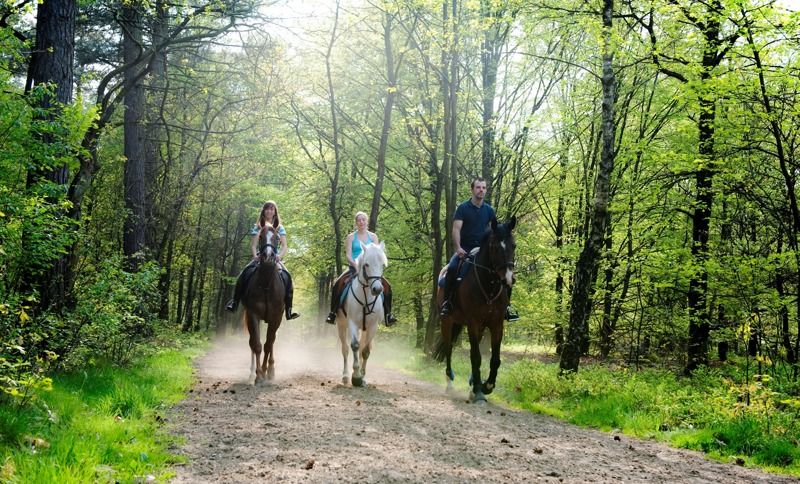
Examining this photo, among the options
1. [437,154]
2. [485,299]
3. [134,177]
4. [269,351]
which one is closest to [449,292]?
[485,299]

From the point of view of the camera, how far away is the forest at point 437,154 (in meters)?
8.12

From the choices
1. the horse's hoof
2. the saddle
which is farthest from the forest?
the saddle

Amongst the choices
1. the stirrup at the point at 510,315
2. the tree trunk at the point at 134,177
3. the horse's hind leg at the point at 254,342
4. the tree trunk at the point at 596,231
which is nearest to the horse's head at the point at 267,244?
the horse's hind leg at the point at 254,342

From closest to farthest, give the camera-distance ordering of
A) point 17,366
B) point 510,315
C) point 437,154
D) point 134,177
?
point 17,366 → point 510,315 → point 134,177 → point 437,154

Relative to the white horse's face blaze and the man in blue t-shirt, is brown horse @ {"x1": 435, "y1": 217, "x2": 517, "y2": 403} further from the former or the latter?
the white horse's face blaze

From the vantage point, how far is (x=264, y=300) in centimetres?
1067

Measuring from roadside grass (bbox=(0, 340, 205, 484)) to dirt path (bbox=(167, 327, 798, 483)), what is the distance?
33 cm

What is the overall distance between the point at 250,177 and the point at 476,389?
21996mm

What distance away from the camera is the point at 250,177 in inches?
1129

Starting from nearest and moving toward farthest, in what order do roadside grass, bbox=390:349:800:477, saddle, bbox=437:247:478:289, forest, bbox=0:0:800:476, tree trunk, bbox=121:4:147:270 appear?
1. roadside grass, bbox=390:349:800:477
2. forest, bbox=0:0:800:476
3. saddle, bbox=437:247:478:289
4. tree trunk, bbox=121:4:147:270

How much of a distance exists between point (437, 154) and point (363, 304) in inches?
448

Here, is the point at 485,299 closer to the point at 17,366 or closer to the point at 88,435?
the point at 88,435

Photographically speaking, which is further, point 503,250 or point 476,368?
point 476,368

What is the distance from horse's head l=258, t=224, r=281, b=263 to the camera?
406 inches
